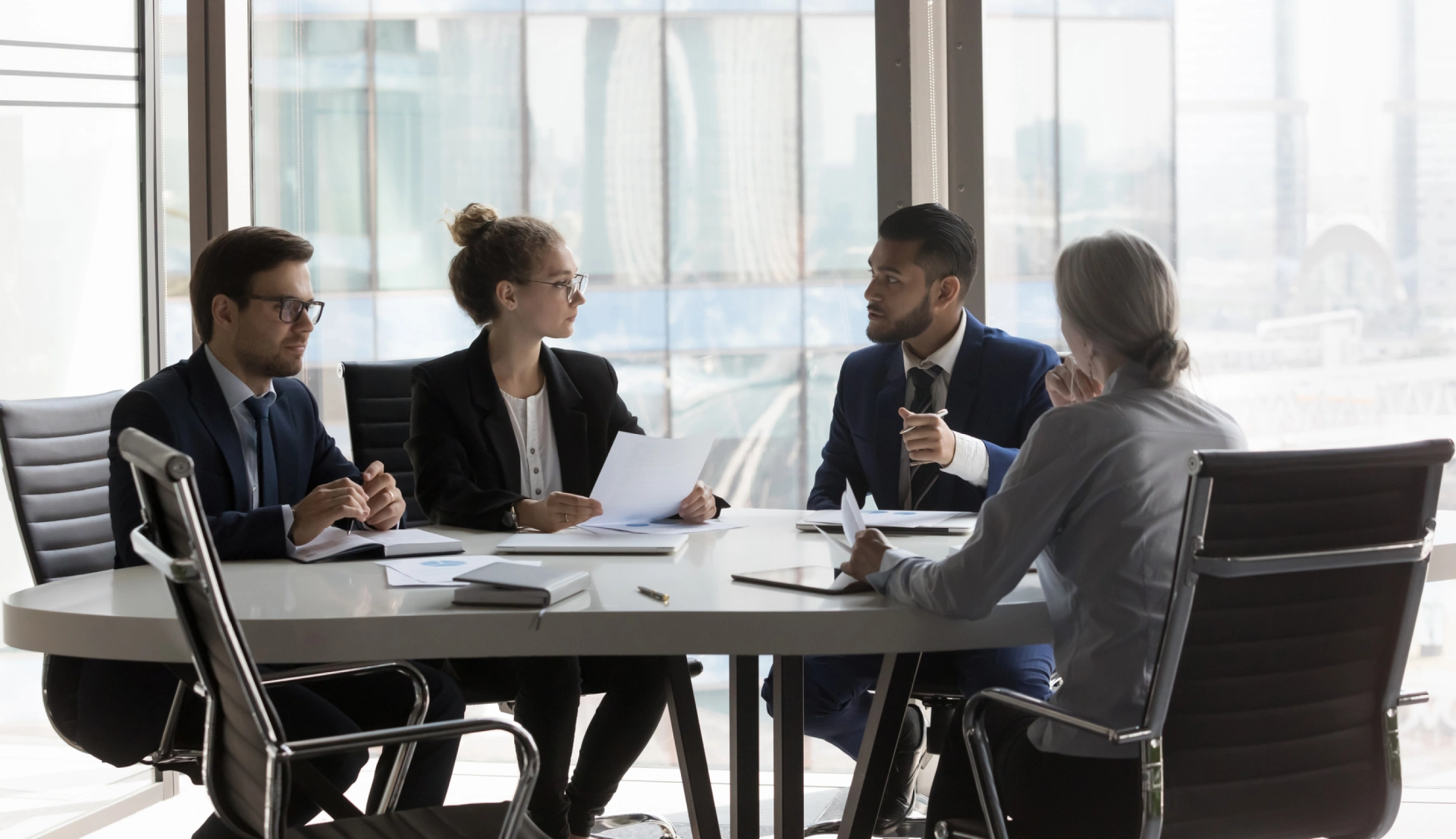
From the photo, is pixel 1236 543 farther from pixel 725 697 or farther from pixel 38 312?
pixel 38 312

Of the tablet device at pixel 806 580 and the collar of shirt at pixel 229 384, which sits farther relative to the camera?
the collar of shirt at pixel 229 384

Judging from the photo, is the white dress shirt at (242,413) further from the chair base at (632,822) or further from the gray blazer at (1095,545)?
the gray blazer at (1095,545)

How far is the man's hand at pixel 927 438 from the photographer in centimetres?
241

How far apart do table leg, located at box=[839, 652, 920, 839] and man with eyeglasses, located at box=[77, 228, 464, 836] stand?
29.7 inches

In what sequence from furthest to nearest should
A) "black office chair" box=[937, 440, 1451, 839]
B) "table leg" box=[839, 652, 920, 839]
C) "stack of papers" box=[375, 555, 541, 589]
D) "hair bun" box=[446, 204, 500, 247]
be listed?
"hair bun" box=[446, 204, 500, 247]
"table leg" box=[839, 652, 920, 839]
"stack of papers" box=[375, 555, 541, 589]
"black office chair" box=[937, 440, 1451, 839]

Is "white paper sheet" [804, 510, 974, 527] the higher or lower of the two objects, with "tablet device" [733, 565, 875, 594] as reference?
higher

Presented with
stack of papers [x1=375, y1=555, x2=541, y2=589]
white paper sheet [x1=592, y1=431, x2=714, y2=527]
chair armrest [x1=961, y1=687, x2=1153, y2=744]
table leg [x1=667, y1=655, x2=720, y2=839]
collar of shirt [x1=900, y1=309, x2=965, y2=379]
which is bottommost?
table leg [x1=667, y1=655, x2=720, y2=839]

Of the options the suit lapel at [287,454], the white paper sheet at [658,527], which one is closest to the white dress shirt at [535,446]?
the white paper sheet at [658,527]

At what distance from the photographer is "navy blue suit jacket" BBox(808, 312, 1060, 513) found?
9.33 feet

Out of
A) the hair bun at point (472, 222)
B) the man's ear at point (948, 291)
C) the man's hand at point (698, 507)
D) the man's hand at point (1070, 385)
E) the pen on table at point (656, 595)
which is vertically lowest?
the pen on table at point (656, 595)

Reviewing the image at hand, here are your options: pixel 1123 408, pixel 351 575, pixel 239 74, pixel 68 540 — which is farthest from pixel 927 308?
pixel 239 74

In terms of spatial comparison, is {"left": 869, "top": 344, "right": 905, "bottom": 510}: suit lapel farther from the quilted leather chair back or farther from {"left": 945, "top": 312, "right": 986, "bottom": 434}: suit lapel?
the quilted leather chair back

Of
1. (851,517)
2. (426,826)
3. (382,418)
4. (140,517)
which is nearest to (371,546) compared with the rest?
(140,517)

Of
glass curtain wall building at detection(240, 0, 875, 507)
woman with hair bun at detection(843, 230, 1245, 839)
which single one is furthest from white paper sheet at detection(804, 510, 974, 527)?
glass curtain wall building at detection(240, 0, 875, 507)
